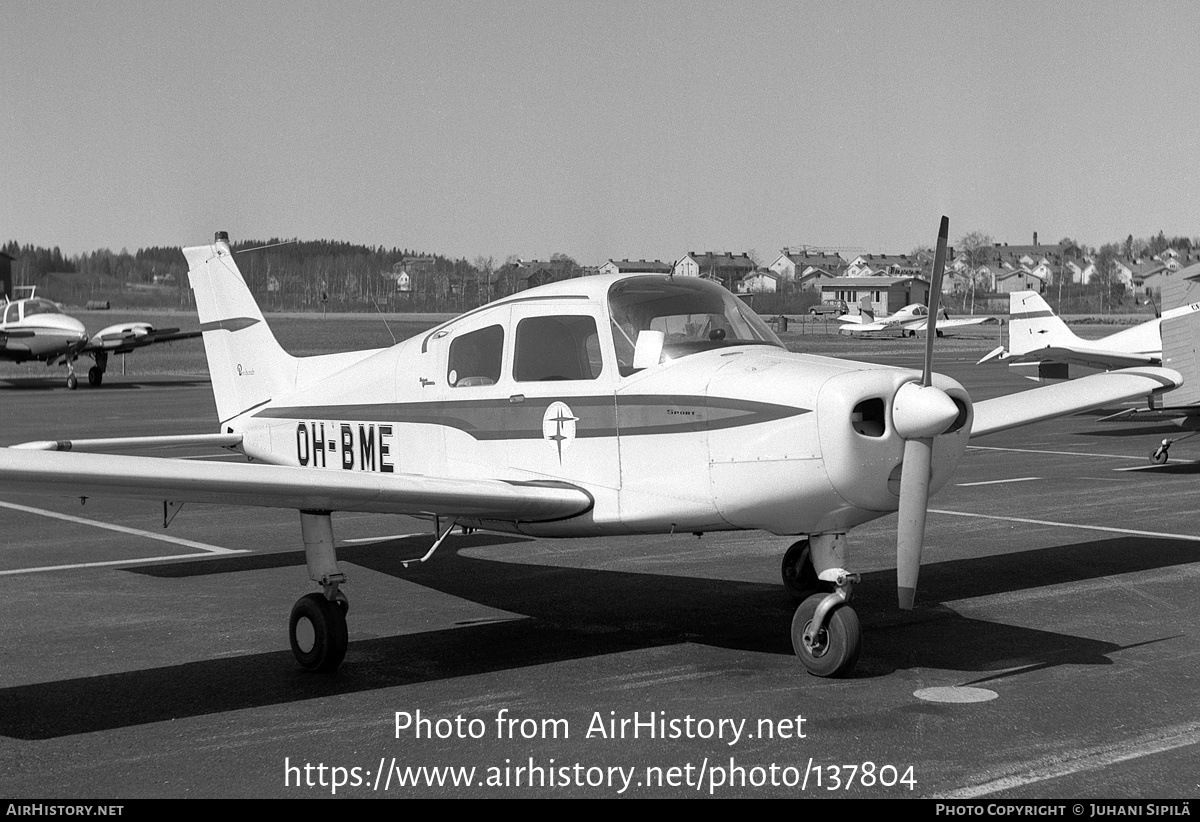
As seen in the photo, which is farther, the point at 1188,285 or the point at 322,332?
the point at 322,332

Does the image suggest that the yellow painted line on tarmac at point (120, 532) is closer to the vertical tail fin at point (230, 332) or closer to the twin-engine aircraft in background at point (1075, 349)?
the vertical tail fin at point (230, 332)

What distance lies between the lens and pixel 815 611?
7.17 meters

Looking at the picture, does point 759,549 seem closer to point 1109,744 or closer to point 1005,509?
point 1005,509

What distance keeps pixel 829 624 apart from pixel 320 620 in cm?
301

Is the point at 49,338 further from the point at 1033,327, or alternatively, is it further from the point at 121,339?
the point at 1033,327

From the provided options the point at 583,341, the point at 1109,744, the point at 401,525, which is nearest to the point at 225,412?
the point at 401,525

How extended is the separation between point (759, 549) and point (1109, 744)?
5760 millimetres

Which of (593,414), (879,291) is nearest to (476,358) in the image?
(593,414)

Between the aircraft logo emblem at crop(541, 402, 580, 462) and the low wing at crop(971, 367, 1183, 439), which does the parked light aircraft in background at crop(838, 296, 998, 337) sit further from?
the aircraft logo emblem at crop(541, 402, 580, 462)

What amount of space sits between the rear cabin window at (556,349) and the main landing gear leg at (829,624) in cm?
181

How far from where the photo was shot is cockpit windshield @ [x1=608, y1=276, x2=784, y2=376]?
7.73 metres

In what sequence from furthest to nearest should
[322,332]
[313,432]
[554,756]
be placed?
[322,332], [313,432], [554,756]

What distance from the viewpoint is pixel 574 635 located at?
8383 millimetres

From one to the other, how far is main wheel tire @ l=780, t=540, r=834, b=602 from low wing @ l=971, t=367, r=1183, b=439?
1582 millimetres
